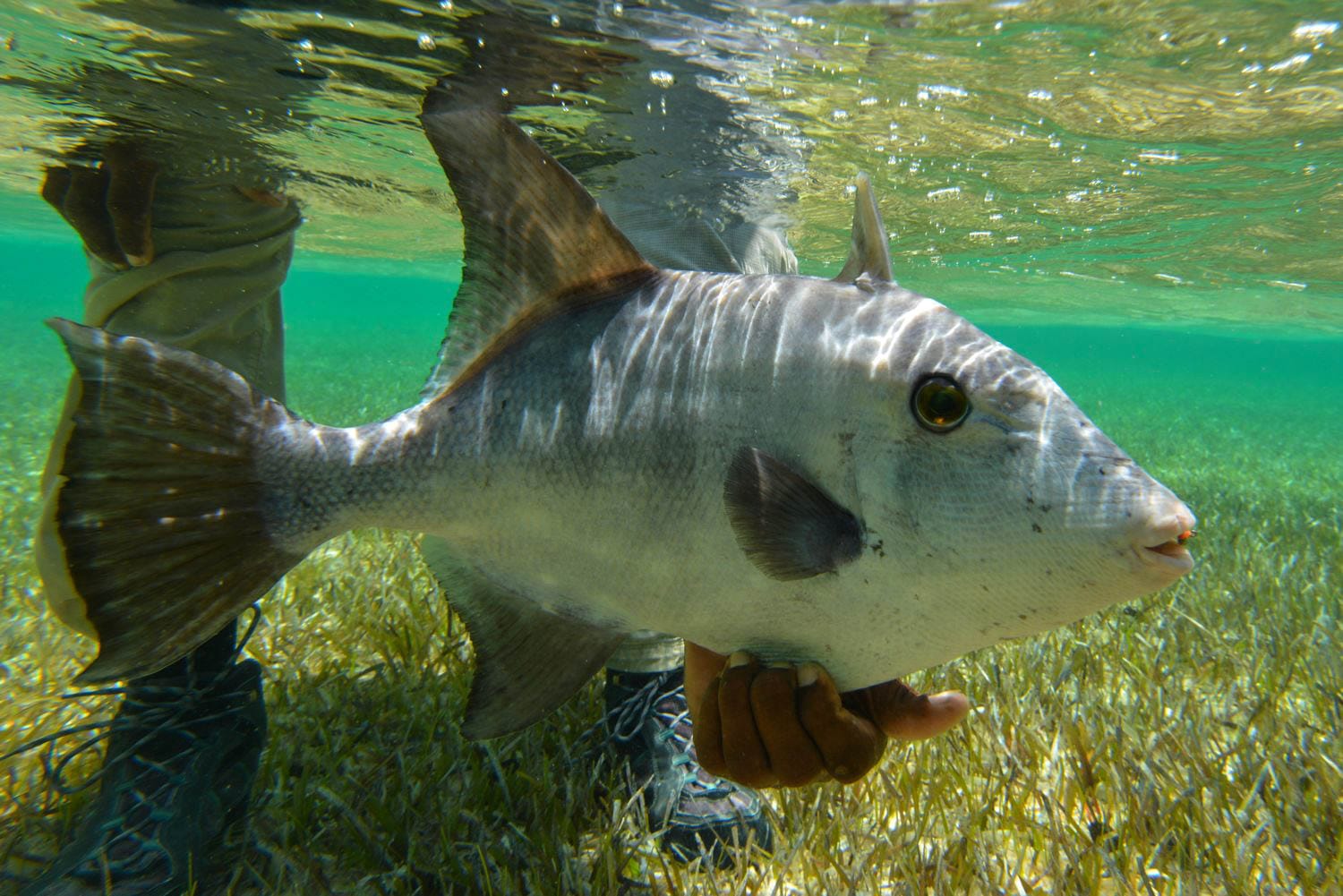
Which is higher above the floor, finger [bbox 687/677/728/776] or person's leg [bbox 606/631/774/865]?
finger [bbox 687/677/728/776]

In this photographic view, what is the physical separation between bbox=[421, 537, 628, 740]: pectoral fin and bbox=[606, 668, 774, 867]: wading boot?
1.06 metres

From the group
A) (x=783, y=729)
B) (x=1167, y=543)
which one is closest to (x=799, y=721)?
(x=783, y=729)

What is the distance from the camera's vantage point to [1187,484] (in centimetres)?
1127

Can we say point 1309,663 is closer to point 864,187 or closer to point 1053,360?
point 864,187

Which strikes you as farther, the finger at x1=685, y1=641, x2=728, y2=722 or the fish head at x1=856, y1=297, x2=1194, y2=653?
the finger at x1=685, y1=641, x2=728, y2=722

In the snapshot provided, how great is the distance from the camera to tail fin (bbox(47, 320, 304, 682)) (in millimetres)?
1530

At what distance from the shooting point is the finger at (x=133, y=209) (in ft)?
10.9

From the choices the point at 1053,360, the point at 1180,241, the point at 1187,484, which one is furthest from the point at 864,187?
the point at 1053,360

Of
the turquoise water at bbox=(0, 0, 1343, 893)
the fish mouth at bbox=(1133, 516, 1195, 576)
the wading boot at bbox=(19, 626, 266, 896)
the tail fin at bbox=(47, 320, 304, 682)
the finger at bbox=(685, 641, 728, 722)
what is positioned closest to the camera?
the fish mouth at bbox=(1133, 516, 1195, 576)

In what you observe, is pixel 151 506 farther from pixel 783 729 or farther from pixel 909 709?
pixel 909 709

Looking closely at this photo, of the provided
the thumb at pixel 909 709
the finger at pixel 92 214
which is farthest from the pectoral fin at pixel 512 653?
the finger at pixel 92 214

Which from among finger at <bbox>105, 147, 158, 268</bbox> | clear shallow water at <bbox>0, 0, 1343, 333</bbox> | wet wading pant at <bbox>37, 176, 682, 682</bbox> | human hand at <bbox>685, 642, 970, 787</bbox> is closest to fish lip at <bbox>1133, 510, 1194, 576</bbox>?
human hand at <bbox>685, 642, 970, 787</bbox>

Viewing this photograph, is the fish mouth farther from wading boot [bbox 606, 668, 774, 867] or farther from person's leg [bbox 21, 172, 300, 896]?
person's leg [bbox 21, 172, 300, 896]

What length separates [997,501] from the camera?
126 centimetres
